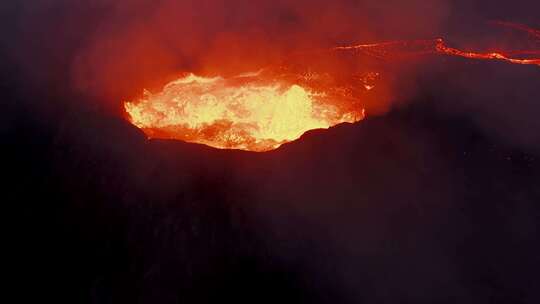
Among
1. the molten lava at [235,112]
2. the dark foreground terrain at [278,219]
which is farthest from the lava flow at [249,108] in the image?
the dark foreground terrain at [278,219]

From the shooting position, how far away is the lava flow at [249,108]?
37.8 feet

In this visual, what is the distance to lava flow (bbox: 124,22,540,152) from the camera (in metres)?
11.5

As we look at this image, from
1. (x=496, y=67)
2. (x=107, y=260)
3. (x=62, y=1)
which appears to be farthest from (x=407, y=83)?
(x=62, y=1)

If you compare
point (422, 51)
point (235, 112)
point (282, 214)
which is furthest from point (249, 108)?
point (422, 51)

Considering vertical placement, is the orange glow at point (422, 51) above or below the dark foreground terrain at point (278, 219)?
above

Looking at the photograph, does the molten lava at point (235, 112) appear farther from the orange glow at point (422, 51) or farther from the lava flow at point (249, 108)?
the orange glow at point (422, 51)

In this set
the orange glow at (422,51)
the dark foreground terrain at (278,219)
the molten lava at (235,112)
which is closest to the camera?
the dark foreground terrain at (278,219)

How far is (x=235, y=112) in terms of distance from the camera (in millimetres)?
12211

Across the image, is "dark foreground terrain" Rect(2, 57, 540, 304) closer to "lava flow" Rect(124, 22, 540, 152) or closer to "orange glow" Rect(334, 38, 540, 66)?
"lava flow" Rect(124, 22, 540, 152)

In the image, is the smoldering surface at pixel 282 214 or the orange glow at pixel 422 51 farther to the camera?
the orange glow at pixel 422 51

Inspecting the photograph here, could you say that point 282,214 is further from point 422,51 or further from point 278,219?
point 422,51

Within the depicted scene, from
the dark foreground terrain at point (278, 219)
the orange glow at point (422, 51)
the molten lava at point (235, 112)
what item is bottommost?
the dark foreground terrain at point (278, 219)

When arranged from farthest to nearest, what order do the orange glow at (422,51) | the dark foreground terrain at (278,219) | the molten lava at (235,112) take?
the orange glow at (422,51), the molten lava at (235,112), the dark foreground terrain at (278,219)

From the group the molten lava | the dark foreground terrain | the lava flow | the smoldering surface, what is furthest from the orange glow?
the dark foreground terrain
